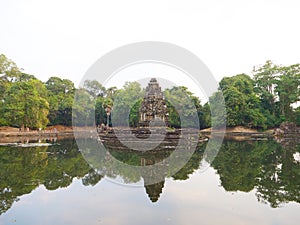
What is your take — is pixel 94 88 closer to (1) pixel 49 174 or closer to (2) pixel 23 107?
(2) pixel 23 107

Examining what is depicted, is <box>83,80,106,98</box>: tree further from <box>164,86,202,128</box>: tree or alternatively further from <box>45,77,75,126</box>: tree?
<box>164,86,202,128</box>: tree

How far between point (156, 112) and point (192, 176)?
63.5ft

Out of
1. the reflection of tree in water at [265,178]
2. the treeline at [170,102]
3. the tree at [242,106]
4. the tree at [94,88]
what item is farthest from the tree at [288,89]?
the tree at [94,88]

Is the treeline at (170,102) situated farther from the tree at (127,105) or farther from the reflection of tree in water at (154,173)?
the reflection of tree in water at (154,173)

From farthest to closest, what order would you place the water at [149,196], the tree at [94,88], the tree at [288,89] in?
the tree at [94,88] → the tree at [288,89] → the water at [149,196]

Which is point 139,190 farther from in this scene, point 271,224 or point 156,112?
point 156,112

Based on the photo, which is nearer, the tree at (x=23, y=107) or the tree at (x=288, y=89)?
the tree at (x=23, y=107)

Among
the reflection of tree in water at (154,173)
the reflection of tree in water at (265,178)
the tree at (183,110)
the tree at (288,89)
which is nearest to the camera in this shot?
the reflection of tree in water at (265,178)

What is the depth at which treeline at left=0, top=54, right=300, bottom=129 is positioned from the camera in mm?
44475

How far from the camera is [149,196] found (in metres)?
9.32

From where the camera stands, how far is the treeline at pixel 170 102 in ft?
146

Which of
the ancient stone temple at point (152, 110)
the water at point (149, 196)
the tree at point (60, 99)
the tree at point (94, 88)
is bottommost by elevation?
the water at point (149, 196)

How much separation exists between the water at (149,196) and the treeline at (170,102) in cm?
3229

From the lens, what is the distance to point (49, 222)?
6.95 m
